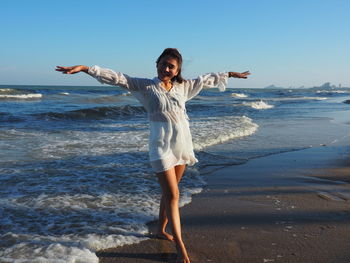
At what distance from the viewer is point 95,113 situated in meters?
20.5

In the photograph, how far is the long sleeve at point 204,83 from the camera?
344cm

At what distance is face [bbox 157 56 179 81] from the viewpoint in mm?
3115

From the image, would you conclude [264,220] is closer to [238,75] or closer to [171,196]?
[171,196]

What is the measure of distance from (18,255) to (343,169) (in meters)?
5.71

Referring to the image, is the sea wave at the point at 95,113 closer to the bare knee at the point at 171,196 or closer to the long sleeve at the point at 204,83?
the long sleeve at the point at 204,83

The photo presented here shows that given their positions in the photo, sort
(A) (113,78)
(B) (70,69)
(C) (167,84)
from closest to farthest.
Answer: (B) (70,69)
(A) (113,78)
(C) (167,84)

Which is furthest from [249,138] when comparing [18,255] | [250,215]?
[18,255]

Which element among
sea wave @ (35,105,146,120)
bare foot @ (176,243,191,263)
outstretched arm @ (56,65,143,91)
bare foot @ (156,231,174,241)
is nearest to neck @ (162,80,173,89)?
outstretched arm @ (56,65,143,91)

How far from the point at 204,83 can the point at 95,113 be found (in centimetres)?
1771

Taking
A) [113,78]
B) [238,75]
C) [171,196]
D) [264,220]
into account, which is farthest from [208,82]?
[264,220]

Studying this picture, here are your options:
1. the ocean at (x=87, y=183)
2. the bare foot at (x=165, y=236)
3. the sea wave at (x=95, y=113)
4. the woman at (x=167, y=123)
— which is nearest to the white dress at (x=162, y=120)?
the woman at (x=167, y=123)

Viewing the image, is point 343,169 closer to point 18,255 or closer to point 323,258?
point 323,258

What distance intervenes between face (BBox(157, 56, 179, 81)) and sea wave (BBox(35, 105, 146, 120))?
15.2m

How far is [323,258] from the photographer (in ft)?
10.3
